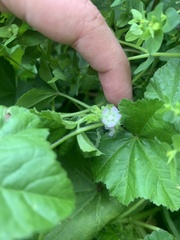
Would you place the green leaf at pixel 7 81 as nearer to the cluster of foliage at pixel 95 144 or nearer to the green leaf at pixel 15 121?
the cluster of foliage at pixel 95 144

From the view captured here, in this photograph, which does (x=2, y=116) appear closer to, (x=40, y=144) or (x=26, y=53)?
(x=40, y=144)

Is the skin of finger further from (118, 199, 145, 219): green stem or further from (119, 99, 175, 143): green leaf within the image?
(118, 199, 145, 219): green stem

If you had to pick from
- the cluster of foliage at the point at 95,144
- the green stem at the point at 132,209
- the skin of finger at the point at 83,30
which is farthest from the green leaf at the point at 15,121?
the green stem at the point at 132,209

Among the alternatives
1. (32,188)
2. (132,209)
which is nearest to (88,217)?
(132,209)

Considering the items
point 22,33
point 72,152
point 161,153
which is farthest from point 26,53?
point 161,153

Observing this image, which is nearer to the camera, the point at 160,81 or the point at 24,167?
the point at 24,167

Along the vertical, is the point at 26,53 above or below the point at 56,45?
above

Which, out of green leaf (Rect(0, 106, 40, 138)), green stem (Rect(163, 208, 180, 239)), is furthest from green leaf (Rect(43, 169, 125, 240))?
green leaf (Rect(0, 106, 40, 138))
